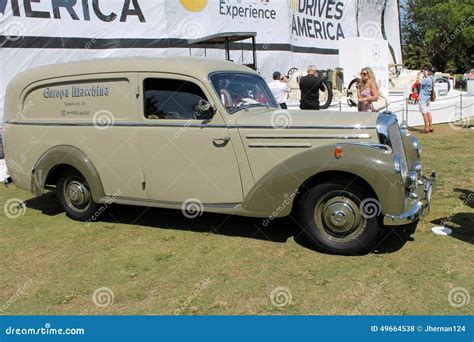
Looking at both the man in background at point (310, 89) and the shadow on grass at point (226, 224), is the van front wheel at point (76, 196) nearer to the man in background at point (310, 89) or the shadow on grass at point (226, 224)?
the shadow on grass at point (226, 224)

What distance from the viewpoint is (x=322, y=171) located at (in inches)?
164

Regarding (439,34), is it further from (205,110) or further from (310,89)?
(205,110)

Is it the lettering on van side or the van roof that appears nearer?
the van roof

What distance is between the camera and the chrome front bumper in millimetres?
3975

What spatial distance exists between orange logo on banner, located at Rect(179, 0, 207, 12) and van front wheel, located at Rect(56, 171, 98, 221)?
41.6 feet

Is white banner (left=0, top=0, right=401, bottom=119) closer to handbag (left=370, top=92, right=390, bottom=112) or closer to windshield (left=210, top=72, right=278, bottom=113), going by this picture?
handbag (left=370, top=92, right=390, bottom=112)

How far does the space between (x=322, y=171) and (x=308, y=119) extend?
0.63 meters

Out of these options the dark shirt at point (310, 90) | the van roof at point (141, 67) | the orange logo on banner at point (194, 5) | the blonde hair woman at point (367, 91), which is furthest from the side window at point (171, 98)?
the orange logo on banner at point (194, 5)

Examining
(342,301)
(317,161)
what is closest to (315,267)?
(342,301)

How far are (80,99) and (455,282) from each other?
14.0 feet

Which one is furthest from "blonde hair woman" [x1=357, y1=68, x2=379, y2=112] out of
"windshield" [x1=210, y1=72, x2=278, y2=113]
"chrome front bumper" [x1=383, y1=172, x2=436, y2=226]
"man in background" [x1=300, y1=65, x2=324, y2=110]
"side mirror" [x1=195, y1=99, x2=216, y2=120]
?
"side mirror" [x1=195, y1=99, x2=216, y2=120]

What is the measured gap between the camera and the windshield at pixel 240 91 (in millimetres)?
4742

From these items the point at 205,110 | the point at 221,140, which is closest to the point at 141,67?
the point at 205,110

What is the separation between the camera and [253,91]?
527 cm
